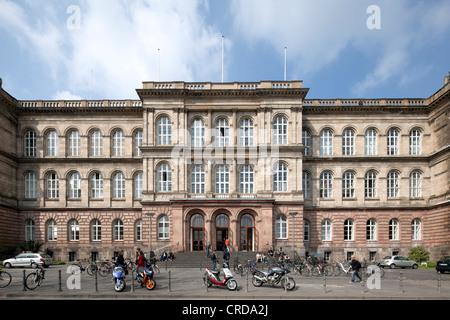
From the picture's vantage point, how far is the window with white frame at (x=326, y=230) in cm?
4581

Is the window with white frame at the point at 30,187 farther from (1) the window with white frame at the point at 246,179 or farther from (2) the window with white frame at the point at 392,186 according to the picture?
(2) the window with white frame at the point at 392,186

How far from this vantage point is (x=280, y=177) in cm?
4359

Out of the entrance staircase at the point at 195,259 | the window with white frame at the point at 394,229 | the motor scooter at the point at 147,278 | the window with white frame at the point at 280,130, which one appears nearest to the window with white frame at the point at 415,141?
the window with white frame at the point at 394,229

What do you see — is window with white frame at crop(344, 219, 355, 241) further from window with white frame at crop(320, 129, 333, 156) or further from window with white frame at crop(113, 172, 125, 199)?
window with white frame at crop(113, 172, 125, 199)

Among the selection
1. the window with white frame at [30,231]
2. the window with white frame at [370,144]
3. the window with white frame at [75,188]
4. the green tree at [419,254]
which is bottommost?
the green tree at [419,254]

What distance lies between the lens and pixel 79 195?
46875 millimetres

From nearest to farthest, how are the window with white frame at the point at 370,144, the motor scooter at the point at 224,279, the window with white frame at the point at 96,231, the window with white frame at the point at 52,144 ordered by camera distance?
1. the motor scooter at the point at 224,279
2. the window with white frame at the point at 96,231
3. the window with white frame at the point at 370,144
4. the window with white frame at the point at 52,144

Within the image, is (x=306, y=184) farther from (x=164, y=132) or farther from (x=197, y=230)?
(x=164, y=132)

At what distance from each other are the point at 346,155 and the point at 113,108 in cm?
2913

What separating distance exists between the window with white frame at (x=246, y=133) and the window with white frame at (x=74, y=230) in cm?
2233

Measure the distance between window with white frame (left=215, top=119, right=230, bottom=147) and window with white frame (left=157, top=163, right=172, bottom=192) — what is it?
6405mm

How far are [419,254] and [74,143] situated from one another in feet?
141
